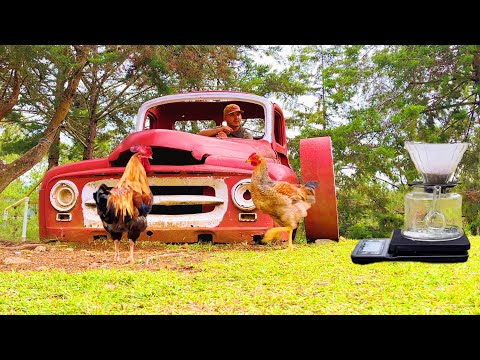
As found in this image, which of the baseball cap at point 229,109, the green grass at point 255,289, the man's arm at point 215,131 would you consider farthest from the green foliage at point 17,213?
the baseball cap at point 229,109

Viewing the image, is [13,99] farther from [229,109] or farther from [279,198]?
[279,198]

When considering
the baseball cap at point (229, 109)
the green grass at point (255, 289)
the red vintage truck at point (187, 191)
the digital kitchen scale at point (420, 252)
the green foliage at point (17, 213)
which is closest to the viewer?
the green grass at point (255, 289)

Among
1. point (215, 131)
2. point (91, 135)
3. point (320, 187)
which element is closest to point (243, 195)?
point (320, 187)

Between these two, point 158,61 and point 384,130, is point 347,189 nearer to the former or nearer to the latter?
point 384,130

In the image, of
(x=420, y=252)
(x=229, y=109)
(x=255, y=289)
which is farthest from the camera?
(x=229, y=109)

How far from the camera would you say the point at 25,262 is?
6.69ft

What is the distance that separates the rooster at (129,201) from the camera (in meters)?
2.00

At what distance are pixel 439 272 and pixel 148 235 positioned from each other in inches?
38.4

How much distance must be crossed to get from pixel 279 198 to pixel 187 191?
34 centimetres

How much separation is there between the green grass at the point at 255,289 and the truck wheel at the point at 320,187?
0.94ft

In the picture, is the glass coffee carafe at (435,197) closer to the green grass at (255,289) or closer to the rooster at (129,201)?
the green grass at (255,289)

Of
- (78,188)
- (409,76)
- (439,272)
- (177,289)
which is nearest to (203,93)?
(78,188)

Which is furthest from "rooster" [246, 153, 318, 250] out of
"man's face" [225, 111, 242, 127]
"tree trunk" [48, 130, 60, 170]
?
"tree trunk" [48, 130, 60, 170]

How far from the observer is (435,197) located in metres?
2.01
